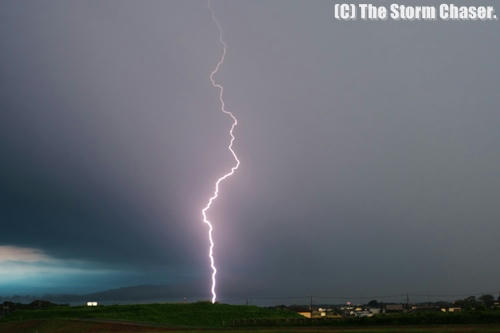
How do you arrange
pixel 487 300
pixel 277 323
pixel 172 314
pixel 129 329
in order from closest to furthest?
1. pixel 129 329
2. pixel 277 323
3. pixel 487 300
4. pixel 172 314

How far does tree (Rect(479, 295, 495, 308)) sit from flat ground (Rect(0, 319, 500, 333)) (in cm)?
1064

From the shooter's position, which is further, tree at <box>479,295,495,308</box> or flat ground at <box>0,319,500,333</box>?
tree at <box>479,295,495,308</box>

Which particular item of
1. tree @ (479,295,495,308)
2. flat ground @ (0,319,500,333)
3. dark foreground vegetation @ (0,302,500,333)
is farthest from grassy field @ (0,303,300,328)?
tree @ (479,295,495,308)

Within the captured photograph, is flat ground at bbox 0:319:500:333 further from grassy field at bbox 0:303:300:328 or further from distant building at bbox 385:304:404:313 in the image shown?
distant building at bbox 385:304:404:313

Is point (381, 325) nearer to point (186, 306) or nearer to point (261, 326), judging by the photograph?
point (261, 326)

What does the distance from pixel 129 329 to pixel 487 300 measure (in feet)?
97.6

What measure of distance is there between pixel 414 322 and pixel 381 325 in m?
2.32

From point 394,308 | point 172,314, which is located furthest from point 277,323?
point 172,314

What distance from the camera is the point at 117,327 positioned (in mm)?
39875

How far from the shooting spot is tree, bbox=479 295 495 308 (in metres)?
42.8

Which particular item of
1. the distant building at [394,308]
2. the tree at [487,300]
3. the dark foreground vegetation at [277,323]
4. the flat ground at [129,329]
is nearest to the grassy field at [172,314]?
the dark foreground vegetation at [277,323]

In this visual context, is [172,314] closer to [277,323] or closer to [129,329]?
[129,329]

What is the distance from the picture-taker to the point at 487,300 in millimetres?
45844

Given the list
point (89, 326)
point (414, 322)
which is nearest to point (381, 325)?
point (414, 322)
